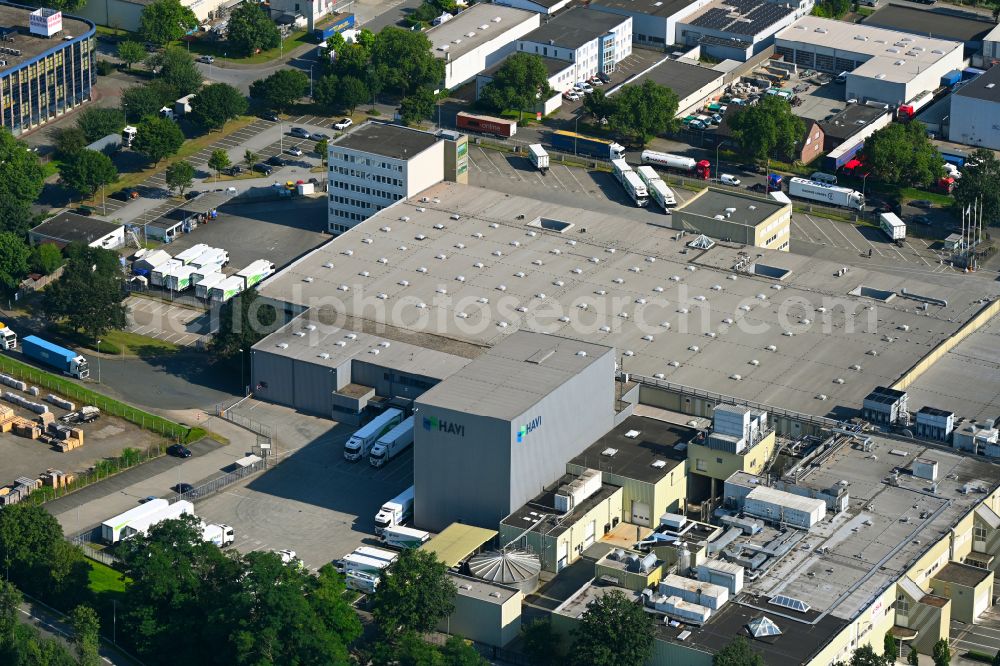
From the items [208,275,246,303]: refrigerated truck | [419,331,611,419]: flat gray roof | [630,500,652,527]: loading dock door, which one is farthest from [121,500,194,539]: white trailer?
[208,275,246,303]: refrigerated truck

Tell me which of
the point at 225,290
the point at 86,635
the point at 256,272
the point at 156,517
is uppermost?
the point at 256,272

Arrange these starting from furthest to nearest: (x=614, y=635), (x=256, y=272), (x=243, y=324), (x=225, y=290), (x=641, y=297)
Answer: (x=256, y=272), (x=225, y=290), (x=641, y=297), (x=243, y=324), (x=614, y=635)

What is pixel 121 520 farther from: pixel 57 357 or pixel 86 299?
pixel 86 299

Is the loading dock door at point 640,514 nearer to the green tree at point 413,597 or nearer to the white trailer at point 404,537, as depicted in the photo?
the white trailer at point 404,537

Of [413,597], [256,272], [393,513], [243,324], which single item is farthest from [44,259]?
[413,597]

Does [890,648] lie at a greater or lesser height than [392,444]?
lesser

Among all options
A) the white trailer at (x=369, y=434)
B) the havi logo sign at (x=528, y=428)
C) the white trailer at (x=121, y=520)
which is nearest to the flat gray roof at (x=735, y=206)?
the white trailer at (x=369, y=434)

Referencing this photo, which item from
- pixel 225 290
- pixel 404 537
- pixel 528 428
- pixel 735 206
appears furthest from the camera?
pixel 735 206

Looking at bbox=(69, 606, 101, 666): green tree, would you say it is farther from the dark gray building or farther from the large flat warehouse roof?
the large flat warehouse roof
